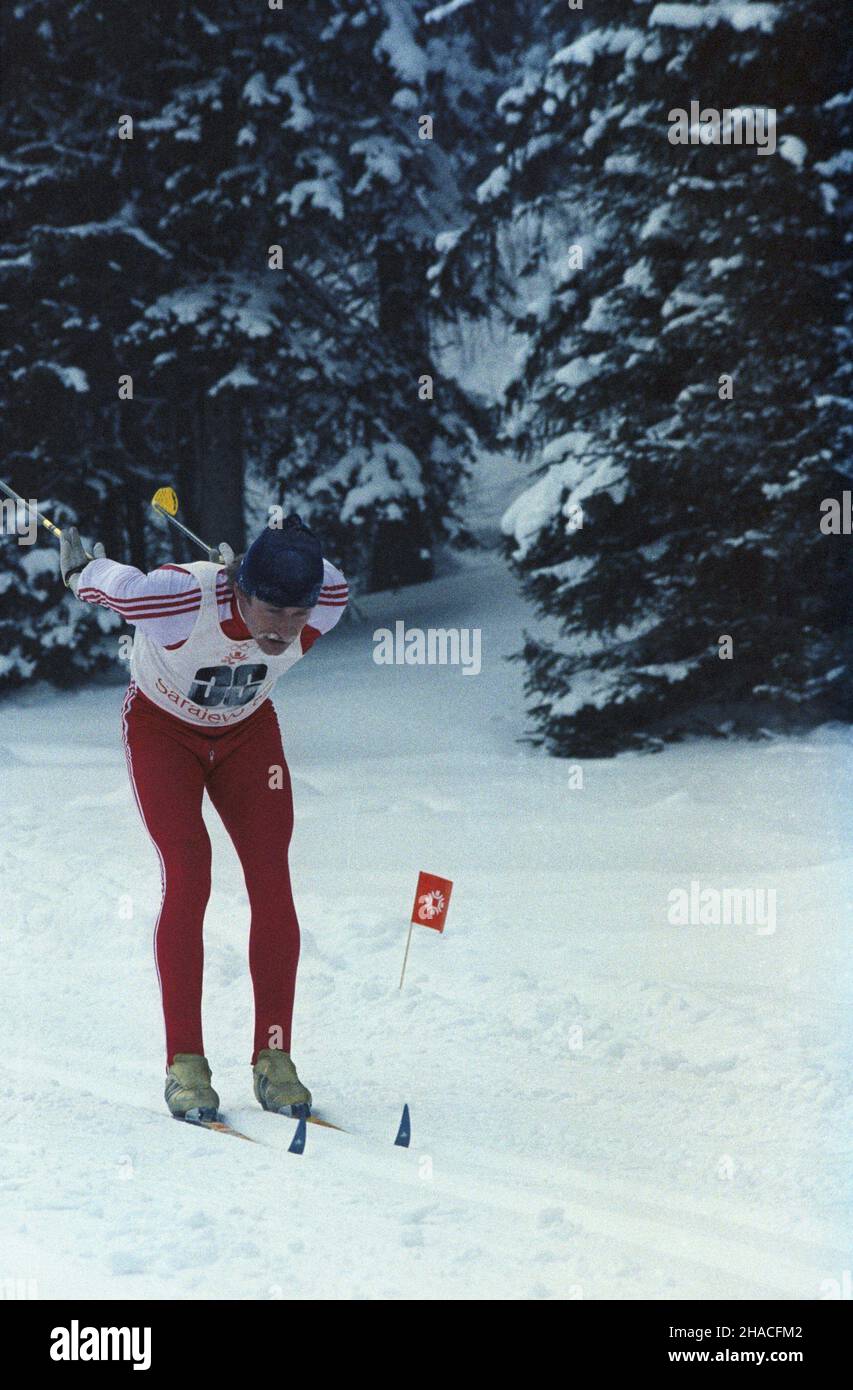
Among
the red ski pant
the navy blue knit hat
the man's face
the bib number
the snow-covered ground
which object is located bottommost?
the snow-covered ground

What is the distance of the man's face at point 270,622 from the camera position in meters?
3.92

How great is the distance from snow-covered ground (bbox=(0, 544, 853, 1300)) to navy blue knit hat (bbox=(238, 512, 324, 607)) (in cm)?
149

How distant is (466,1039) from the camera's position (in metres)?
5.38

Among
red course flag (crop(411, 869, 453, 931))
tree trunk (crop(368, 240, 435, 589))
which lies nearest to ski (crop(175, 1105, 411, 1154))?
red course flag (crop(411, 869, 453, 931))

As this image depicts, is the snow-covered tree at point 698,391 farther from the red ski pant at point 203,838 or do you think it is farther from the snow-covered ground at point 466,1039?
the red ski pant at point 203,838

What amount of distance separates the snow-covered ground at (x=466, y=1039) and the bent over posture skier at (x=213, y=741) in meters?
0.27

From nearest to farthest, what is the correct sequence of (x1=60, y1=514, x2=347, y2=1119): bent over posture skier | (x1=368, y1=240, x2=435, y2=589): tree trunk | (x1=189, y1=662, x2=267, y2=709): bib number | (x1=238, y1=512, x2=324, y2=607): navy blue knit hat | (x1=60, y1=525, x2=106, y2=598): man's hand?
1. (x1=238, y1=512, x2=324, y2=607): navy blue knit hat
2. (x1=60, y1=514, x2=347, y2=1119): bent over posture skier
3. (x1=189, y1=662, x2=267, y2=709): bib number
4. (x1=60, y1=525, x2=106, y2=598): man's hand
5. (x1=368, y1=240, x2=435, y2=589): tree trunk

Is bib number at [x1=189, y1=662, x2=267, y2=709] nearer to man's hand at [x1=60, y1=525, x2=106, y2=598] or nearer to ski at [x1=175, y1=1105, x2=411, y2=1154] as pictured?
man's hand at [x1=60, y1=525, x2=106, y2=598]

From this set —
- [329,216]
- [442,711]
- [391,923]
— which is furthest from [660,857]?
[329,216]

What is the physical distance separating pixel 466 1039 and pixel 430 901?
0.62 metres

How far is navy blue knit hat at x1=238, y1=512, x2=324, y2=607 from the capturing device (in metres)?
3.86

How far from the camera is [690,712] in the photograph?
10.0 meters

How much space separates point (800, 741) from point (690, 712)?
78 centimetres

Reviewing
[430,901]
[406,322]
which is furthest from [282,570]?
[406,322]
